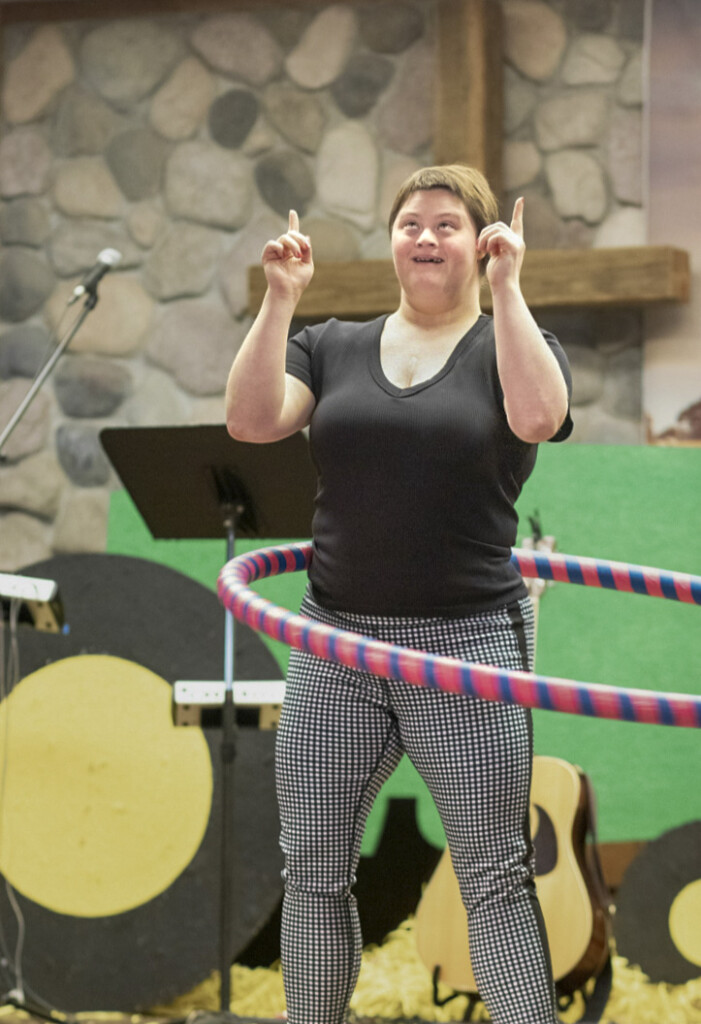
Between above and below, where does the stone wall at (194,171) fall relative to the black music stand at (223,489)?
above

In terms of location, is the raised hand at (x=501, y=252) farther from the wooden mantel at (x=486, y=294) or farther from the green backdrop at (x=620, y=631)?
the wooden mantel at (x=486, y=294)

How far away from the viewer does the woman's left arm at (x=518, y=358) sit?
5.57ft

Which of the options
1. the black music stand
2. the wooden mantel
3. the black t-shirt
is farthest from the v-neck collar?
the wooden mantel

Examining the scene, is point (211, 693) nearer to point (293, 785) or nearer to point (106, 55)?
point (293, 785)

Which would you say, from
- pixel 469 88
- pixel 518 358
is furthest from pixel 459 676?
pixel 469 88

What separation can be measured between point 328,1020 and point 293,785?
0.38 metres

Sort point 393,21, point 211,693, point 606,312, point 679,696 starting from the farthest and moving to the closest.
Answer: point 393,21 → point 606,312 → point 211,693 → point 679,696

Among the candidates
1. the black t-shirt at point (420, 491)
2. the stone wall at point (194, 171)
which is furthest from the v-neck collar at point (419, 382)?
the stone wall at point (194, 171)

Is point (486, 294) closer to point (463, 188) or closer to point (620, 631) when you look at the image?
point (620, 631)

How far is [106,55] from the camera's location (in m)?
3.95

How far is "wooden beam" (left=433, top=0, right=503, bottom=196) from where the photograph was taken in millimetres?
3494

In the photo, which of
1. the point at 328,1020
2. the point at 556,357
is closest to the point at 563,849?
the point at 328,1020

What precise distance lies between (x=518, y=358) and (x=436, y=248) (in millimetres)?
287

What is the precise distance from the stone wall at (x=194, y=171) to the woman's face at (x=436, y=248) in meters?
1.75
